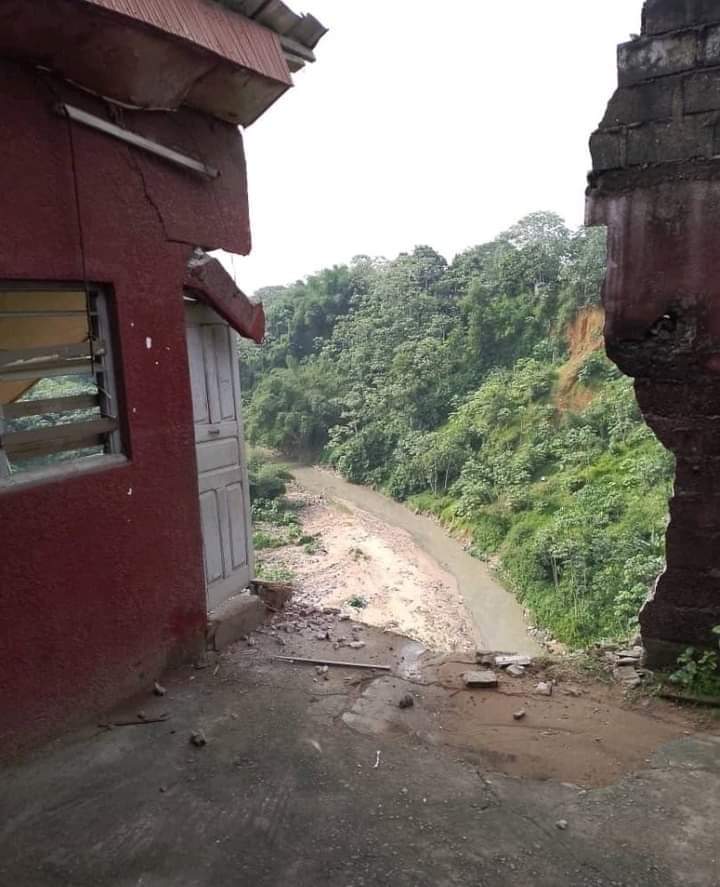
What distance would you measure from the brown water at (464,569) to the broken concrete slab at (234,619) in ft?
27.3

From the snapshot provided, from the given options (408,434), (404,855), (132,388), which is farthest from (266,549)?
(404,855)

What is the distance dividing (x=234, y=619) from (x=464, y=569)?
12.8m

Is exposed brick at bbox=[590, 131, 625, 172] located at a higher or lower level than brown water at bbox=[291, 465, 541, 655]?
higher

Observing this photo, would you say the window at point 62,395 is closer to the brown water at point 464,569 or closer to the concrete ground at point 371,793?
the concrete ground at point 371,793

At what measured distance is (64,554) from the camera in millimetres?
3369

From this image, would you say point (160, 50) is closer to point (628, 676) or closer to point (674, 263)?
point (674, 263)

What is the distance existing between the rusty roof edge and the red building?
0.5 inches

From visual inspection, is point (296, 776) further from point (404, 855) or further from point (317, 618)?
point (317, 618)

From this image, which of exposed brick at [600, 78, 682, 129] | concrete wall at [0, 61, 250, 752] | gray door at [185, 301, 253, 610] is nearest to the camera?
concrete wall at [0, 61, 250, 752]

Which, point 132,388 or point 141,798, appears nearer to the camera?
point 141,798

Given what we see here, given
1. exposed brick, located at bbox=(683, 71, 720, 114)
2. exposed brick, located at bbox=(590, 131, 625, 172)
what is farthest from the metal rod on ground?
exposed brick, located at bbox=(683, 71, 720, 114)

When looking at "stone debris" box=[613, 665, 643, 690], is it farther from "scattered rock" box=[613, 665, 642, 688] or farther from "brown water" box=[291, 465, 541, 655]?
"brown water" box=[291, 465, 541, 655]

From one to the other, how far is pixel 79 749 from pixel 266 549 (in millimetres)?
14927

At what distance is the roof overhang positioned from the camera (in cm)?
305
